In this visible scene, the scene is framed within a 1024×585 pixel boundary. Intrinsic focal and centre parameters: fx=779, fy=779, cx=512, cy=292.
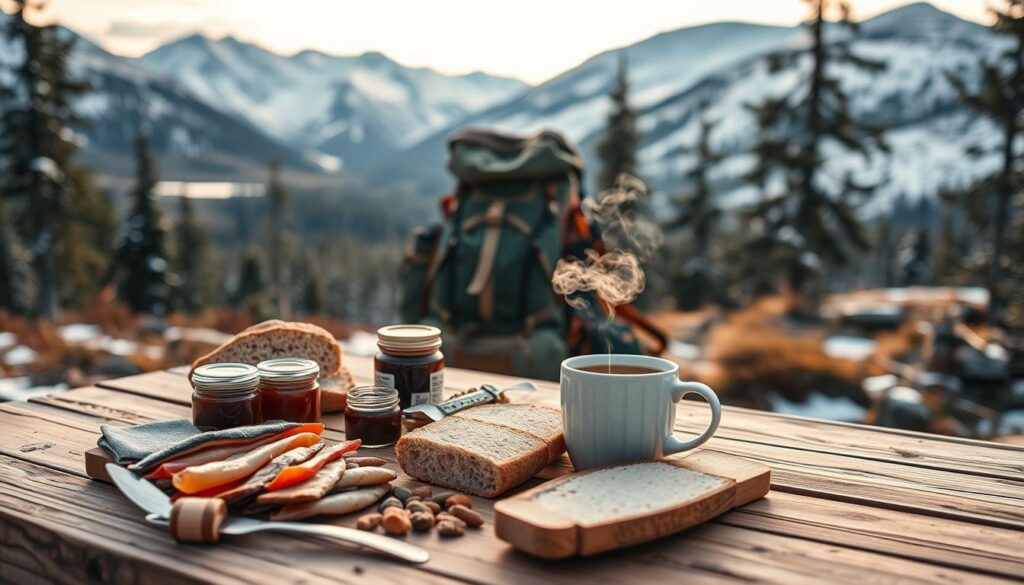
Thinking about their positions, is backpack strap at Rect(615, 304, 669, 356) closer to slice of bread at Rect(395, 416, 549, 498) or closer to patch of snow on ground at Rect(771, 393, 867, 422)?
slice of bread at Rect(395, 416, 549, 498)

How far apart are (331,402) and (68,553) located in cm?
91

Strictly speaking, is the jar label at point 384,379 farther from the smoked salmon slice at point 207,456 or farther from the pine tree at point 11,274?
the pine tree at point 11,274

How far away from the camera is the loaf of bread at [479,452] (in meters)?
1.65

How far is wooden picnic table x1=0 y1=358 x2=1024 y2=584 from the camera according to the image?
4.27 feet

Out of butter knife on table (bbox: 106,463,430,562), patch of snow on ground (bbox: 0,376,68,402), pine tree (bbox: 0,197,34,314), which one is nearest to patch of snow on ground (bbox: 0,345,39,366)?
patch of snow on ground (bbox: 0,376,68,402)

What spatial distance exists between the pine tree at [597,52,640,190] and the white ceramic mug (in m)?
19.6

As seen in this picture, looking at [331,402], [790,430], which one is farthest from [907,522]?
[331,402]

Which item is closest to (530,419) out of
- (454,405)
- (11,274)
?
(454,405)

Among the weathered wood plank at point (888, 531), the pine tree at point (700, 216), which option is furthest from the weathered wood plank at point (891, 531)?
the pine tree at point (700, 216)

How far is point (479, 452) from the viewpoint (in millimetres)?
1668

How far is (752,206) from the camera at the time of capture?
61.4 ft

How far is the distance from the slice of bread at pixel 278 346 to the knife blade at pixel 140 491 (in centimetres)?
64

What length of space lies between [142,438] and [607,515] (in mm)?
1114

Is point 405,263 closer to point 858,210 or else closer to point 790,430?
point 790,430
